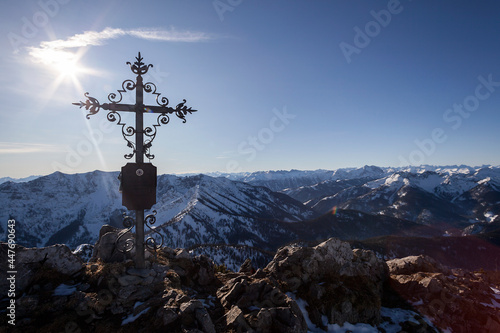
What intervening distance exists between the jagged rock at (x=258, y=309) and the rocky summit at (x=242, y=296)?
5cm

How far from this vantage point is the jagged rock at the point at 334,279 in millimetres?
14205

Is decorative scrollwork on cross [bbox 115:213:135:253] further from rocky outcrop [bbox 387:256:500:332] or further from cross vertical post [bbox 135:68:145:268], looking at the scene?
rocky outcrop [bbox 387:256:500:332]

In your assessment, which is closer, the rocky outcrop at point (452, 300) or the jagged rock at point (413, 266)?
the rocky outcrop at point (452, 300)

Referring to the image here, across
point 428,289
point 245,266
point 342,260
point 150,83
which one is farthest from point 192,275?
point 428,289

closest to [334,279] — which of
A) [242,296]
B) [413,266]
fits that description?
[242,296]

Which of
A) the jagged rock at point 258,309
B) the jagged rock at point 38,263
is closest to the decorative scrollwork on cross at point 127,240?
the jagged rock at point 38,263

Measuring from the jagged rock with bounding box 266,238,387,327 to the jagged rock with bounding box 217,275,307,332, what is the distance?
2952mm

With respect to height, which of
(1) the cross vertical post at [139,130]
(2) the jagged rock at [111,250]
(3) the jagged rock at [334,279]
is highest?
(1) the cross vertical post at [139,130]

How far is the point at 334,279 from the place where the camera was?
16.2 m

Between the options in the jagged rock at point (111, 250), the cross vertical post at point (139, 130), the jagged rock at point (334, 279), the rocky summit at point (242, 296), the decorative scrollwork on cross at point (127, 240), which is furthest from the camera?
the jagged rock at point (111, 250)

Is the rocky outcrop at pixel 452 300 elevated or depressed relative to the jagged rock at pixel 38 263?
depressed

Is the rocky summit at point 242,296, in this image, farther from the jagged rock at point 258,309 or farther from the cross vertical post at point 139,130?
the cross vertical post at point 139,130

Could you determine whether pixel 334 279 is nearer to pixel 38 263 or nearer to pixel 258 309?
pixel 258 309

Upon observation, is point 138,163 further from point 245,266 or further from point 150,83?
point 245,266
